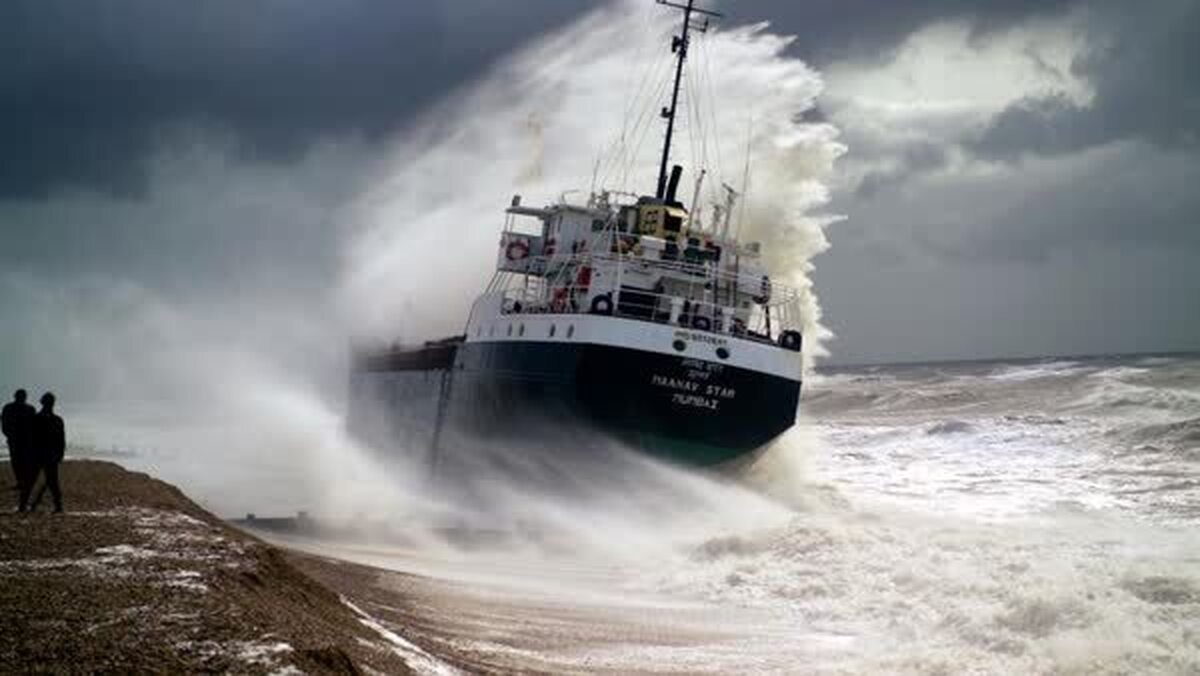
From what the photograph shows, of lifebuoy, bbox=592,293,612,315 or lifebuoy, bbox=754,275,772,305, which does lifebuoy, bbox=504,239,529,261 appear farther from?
→ lifebuoy, bbox=592,293,612,315

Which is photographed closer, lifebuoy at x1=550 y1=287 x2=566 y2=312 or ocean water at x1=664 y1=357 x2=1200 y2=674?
ocean water at x1=664 y1=357 x2=1200 y2=674

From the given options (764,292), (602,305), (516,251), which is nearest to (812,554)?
(602,305)

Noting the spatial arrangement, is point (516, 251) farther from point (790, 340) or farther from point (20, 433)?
point (20, 433)

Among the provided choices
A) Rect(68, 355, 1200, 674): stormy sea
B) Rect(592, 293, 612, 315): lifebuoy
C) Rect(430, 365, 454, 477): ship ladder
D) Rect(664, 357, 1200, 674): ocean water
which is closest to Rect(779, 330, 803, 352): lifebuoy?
Rect(68, 355, 1200, 674): stormy sea

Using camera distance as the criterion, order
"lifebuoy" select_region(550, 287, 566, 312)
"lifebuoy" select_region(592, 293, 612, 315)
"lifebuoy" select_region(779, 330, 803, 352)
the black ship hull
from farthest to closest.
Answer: "lifebuoy" select_region(550, 287, 566, 312), "lifebuoy" select_region(779, 330, 803, 352), "lifebuoy" select_region(592, 293, 612, 315), the black ship hull

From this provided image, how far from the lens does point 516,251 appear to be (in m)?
32.7

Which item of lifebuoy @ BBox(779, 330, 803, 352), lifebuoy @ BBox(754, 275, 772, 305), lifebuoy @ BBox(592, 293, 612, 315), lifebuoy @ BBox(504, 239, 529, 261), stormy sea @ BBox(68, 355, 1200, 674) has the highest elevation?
lifebuoy @ BBox(504, 239, 529, 261)

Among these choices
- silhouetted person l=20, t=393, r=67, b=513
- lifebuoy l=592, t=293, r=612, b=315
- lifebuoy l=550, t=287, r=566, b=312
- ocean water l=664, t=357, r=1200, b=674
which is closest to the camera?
ocean water l=664, t=357, r=1200, b=674

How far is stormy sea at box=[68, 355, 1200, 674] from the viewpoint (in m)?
11.2

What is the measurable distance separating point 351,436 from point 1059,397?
33.9 meters

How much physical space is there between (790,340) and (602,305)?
4812 millimetres

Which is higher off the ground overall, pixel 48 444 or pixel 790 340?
pixel 790 340

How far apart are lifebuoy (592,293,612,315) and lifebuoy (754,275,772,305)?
5.13m

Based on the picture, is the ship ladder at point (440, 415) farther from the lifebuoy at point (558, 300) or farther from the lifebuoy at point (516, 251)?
the lifebuoy at point (558, 300)
